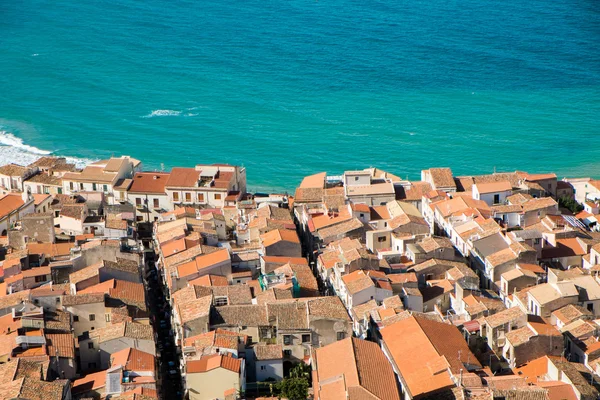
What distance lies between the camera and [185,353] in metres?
46.9

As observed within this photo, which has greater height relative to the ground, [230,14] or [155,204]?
[230,14]

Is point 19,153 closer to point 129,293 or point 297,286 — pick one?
point 129,293

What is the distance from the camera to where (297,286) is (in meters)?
54.2

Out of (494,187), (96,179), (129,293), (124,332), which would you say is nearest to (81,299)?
(129,293)

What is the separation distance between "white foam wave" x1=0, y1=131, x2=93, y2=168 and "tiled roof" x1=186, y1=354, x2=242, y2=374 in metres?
46.0

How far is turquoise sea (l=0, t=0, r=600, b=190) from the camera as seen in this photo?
94.0 m

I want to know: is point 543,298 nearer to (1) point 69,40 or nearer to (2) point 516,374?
(2) point 516,374

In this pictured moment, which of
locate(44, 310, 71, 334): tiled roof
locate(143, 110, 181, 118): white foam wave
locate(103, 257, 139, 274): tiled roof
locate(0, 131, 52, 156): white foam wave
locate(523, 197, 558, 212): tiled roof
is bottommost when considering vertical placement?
locate(44, 310, 71, 334): tiled roof

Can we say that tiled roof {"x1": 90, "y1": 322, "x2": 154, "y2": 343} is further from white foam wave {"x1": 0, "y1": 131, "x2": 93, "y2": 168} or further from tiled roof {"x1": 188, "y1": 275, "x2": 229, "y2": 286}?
white foam wave {"x1": 0, "y1": 131, "x2": 93, "y2": 168}

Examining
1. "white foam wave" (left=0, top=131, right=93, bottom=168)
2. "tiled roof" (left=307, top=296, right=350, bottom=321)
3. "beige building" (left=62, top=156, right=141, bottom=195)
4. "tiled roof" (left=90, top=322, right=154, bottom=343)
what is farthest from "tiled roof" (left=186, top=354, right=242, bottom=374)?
"white foam wave" (left=0, top=131, right=93, bottom=168)

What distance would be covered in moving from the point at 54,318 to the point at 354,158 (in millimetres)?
46519

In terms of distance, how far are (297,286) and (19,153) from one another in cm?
4704

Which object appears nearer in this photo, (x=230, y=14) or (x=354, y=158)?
(x=354, y=158)

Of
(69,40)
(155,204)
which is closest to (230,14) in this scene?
(69,40)
